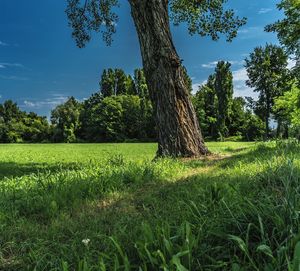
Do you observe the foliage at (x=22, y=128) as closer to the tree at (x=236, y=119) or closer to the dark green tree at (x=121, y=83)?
the dark green tree at (x=121, y=83)

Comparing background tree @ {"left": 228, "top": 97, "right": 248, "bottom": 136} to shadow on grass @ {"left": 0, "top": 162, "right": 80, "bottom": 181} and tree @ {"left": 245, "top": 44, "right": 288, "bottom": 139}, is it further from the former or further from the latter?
shadow on grass @ {"left": 0, "top": 162, "right": 80, "bottom": 181}

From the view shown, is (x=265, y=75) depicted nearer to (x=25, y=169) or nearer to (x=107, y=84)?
(x=107, y=84)

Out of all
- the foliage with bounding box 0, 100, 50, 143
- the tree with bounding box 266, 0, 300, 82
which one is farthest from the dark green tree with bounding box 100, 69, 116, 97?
the tree with bounding box 266, 0, 300, 82

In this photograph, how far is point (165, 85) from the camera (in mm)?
8805

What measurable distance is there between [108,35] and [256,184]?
12076mm

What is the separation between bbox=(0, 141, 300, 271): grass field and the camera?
202 centimetres

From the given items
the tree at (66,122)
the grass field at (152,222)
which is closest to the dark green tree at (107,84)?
the tree at (66,122)

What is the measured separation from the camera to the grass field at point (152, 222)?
2.02m

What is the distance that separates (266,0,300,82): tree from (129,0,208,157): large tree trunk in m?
16.2

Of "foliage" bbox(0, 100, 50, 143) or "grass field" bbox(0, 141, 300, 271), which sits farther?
"foliage" bbox(0, 100, 50, 143)

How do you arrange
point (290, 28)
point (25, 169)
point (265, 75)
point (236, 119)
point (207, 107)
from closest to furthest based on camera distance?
point (25, 169) → point (290, 28) → point (265, 75) → point (236, 119) → point (207, 107)

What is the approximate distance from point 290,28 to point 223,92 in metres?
41.3

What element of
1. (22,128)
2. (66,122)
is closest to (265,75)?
(66,122)

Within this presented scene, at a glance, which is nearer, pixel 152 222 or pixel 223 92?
pixel 152 222
